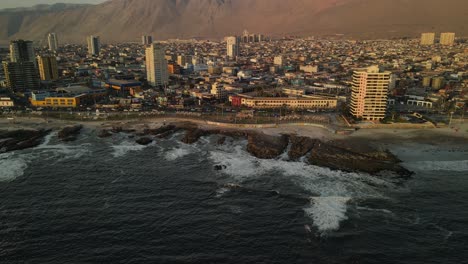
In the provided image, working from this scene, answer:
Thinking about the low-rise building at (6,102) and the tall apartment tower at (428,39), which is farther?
the tall apartment tower at (428,39)

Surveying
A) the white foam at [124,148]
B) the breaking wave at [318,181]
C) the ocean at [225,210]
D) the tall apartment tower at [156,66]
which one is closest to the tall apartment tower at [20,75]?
the tall apartment tower at [156,66]

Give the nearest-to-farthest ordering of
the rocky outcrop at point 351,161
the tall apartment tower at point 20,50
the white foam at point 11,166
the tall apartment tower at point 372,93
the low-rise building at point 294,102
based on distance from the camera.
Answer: the white foam at point 11,166
the rocky outcrop at point 351,161
the tall apartment tower at point 372,93
the low-rise building at point 294,102
the tall apartment tower at point 20,50

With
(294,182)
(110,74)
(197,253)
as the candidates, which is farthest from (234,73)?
(197,253)

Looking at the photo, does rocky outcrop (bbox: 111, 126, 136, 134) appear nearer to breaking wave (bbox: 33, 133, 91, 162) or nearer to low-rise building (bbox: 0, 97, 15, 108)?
breaking wave (bbox: 33, 133, 91, 162)

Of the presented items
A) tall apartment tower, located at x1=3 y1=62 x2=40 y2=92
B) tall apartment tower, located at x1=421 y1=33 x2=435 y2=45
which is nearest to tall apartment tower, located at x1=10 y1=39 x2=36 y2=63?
tall apartment tower, located at x1=3 y1=62 x2=40 y2=92

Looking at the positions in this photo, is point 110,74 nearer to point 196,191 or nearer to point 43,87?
point 43,87

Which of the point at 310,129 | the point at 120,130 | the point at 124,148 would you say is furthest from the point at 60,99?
the point at 310,129

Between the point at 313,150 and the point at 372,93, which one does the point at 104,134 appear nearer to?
the point at 313,150

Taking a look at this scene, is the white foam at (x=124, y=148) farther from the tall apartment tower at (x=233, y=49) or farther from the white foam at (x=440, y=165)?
the tall apartment tower at (x=233, y=49)
